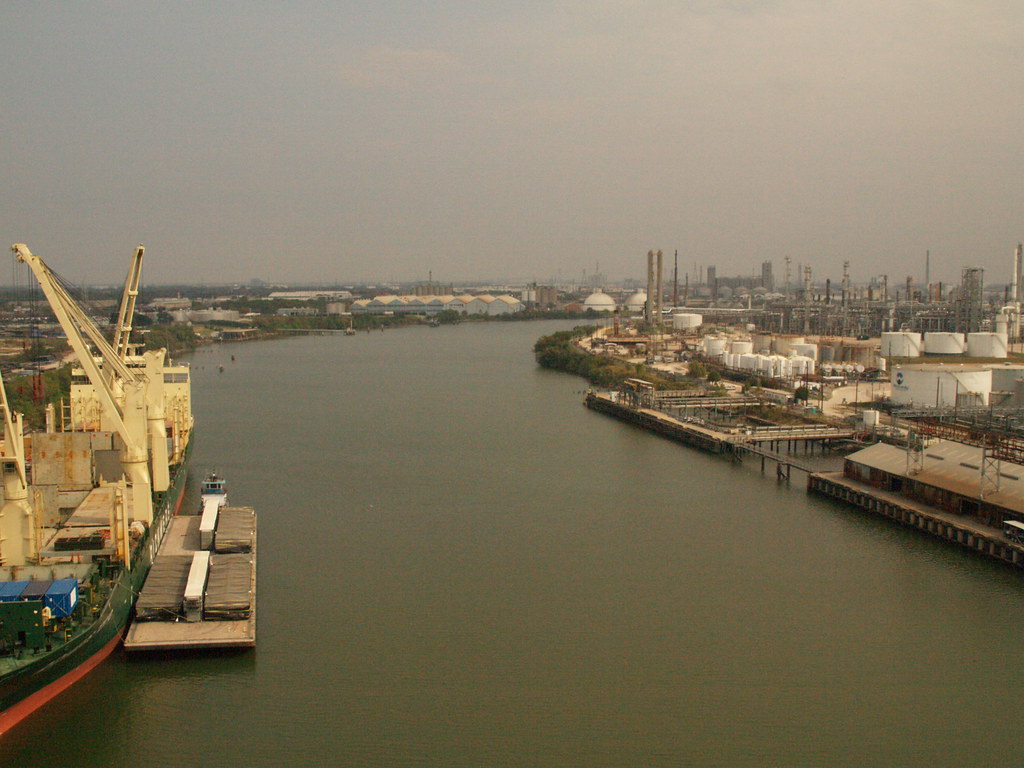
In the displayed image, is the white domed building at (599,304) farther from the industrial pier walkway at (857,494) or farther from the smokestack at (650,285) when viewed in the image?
the industrial pier walkway at (857,494)

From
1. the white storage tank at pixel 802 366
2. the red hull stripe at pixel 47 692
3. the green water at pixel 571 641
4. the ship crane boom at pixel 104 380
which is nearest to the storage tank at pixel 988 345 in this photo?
the white storage tank at pixel 802 366

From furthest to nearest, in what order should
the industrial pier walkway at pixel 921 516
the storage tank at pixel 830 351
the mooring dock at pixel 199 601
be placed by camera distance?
the storage tank at pixel 830 351 < the industrial pier walkway at pixel 921 516 < the mooring dock at pixel 199 601

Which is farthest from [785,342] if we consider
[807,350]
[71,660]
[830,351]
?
[71,660]

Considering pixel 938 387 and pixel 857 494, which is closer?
pixel 857 494

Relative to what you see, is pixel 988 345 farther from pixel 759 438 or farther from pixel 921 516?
pixel 921 516

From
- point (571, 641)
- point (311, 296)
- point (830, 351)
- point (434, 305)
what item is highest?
point (311, 296)

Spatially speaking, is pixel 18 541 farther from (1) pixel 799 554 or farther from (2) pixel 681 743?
(1) pixel 799 554
